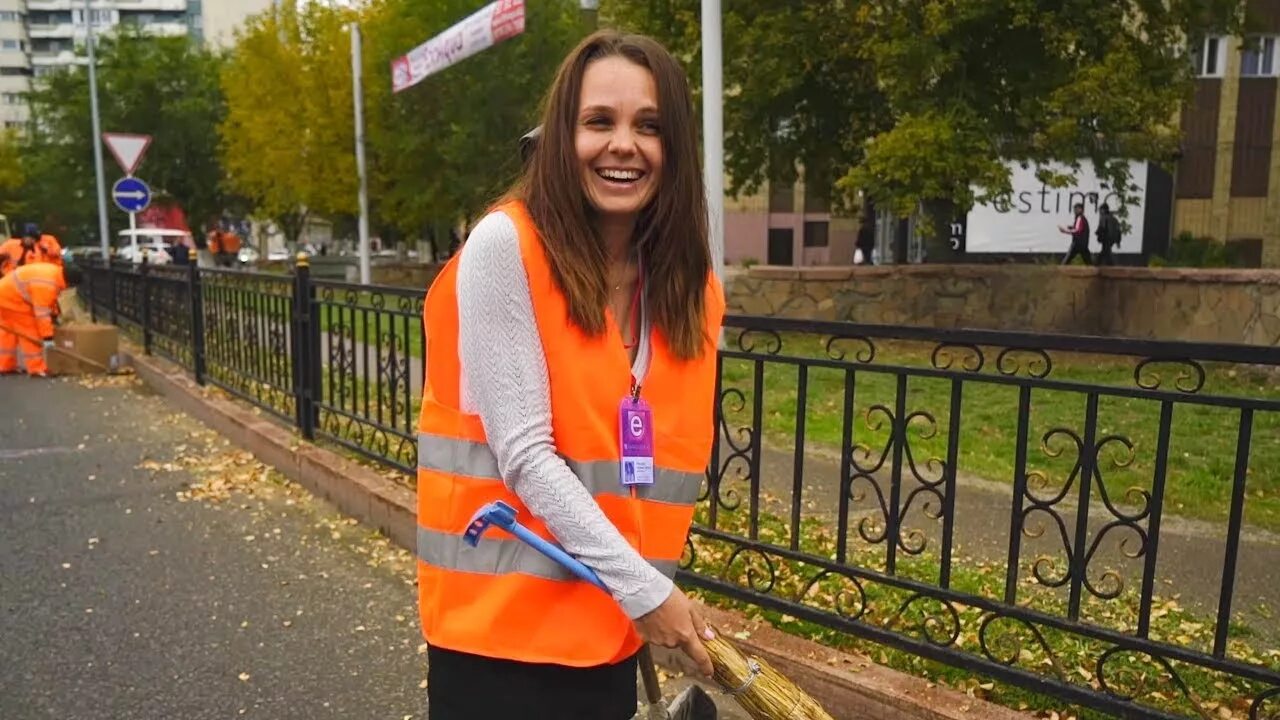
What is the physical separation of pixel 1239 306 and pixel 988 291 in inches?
117

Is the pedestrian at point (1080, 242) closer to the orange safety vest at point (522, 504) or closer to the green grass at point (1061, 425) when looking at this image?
the green grass at point (1061, 425)

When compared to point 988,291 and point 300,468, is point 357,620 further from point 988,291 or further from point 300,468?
point 988,291

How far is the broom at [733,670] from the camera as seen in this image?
1551 mm

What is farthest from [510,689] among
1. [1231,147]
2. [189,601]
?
[1231,147]

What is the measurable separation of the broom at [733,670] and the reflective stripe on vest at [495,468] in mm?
73

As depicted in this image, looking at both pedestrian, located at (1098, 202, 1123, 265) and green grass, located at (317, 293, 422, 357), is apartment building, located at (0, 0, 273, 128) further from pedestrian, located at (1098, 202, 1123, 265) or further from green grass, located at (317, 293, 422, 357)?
green grass, located at (317, 293, 422, 357)

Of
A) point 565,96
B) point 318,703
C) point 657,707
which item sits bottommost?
point 318,703

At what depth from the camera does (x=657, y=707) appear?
179 centimetres

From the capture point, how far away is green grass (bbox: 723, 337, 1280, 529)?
5500mm

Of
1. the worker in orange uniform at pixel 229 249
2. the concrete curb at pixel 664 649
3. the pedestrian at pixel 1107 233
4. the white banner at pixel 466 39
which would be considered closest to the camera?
the concrete curb at pixel 664 649

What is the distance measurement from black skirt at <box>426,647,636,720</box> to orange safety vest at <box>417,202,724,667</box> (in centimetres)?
4

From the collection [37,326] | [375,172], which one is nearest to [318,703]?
[37,326]

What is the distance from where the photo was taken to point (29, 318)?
34.5ft

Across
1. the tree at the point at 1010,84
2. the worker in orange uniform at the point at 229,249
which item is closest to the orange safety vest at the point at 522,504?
the tree at the point at 1010,84
